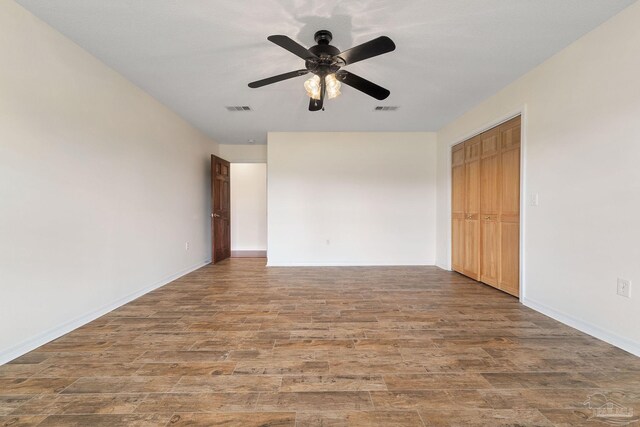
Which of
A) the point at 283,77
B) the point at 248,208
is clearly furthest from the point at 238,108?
the point at 248,208

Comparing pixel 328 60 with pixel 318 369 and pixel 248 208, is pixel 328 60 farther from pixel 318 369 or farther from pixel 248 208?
pixel 248 208

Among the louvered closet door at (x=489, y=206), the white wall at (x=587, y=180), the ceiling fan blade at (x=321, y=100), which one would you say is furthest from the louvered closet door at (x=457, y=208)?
the ceiling fan blade at (x=321, y=100)

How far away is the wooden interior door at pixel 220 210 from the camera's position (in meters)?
5.29

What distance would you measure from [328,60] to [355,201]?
3265mm

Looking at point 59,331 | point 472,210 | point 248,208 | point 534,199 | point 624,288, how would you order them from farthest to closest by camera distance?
point 248,208 → point 472,210 → point 534,199 → point 59,331 → point 624,288

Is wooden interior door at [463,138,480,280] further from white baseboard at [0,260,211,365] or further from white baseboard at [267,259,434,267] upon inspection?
white baseboard at [0,260,211,365]

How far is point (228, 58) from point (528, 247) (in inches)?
145

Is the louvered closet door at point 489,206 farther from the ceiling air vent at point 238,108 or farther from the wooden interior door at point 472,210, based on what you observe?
the ceiling air vent at point 238,108

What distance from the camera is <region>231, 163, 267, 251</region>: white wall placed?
7.04 meters

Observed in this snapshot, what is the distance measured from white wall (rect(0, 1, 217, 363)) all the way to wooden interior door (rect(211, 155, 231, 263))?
4.71ft

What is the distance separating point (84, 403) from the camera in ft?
4.85

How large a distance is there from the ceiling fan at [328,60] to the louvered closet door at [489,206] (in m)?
2.12

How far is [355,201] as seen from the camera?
5.20 m

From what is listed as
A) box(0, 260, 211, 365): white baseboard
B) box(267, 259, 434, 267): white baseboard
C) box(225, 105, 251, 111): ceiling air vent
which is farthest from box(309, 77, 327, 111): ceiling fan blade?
box(267, 259, 434, 267): white baseboard
